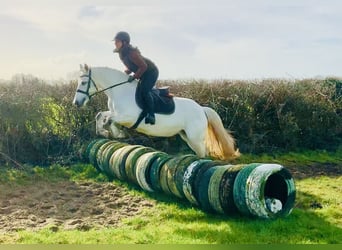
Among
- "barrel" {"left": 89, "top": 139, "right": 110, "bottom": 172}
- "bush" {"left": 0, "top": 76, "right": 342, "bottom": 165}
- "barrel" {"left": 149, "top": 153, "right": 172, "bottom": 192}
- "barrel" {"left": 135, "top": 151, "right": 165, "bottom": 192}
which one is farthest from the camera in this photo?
"bush" {"left": 0, "top": 76, "right": 342, "bottom": 165}

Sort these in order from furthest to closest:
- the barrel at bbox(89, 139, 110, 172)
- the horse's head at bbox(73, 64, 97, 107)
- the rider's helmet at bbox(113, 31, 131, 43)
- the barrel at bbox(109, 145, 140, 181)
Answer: the barrel at bbox(89, 139, 110, 172) → the horse's head at bbox(73, 64, 97, 107) → the barrel at bbox(109, 145, 140, 181) → the rider's helmet at bbox(113, 31, 131, 43)

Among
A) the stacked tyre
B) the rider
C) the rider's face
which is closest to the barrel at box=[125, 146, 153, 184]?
the stacked tyre

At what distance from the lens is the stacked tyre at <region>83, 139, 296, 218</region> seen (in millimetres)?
4668

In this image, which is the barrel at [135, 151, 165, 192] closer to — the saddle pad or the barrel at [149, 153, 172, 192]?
the barrel at [149, 153, 172, 192]

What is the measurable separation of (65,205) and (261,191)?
2513 millimetres

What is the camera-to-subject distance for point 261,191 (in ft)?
15.0

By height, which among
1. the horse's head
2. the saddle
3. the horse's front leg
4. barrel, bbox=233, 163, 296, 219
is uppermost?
the horse's head

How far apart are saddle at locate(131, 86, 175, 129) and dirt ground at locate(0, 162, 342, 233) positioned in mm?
1123

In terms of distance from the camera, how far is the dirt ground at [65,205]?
16.3 feet

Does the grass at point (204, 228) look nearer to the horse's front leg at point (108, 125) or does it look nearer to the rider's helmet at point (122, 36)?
the horse's front leg at point (108, 125)

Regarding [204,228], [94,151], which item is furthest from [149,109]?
[204,228]

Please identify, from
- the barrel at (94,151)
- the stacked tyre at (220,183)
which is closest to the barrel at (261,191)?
the stacked tyre at (220,183)

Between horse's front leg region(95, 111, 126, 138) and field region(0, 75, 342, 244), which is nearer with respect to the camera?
field region(0, 75, 342, 244)

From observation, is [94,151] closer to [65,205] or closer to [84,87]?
[84,87]
